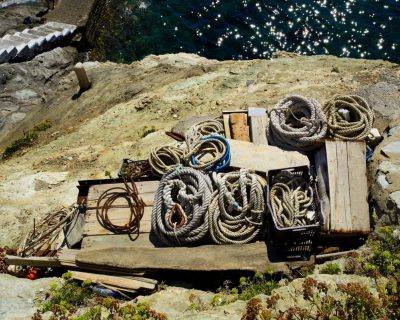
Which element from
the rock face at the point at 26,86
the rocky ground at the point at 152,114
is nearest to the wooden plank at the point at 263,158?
the rocky ground at the point at 152,114

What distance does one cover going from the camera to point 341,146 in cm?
814

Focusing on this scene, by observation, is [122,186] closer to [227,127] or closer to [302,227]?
[227,127]

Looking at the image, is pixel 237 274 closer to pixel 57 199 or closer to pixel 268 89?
pixel 57 199

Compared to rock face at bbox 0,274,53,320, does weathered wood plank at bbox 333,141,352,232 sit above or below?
above

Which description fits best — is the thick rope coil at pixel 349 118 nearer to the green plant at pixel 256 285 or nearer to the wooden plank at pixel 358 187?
the wooden plank at pixel 358 187

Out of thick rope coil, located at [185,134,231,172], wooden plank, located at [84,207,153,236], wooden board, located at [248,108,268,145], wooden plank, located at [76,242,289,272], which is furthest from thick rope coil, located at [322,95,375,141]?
wooden plank, located at [84,207,153,236]

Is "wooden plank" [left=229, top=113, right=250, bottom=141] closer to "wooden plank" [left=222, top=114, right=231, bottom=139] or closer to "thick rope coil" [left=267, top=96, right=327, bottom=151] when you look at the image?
"wooden plank" [left=222, top=114, right=231, bottom=139]

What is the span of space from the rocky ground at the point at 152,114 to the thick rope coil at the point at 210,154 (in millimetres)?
2251

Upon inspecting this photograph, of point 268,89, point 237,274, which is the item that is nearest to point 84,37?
point 268,89

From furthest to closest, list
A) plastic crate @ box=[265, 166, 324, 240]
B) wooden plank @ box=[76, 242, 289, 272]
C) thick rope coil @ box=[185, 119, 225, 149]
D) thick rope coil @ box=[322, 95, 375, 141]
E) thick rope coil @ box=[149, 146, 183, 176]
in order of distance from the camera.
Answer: thick rope coil @ box=[185, 119, 225, 149] → thick rope coil @ box=[149, 146, 183, 176] → thick rope coil @ box=[322, 95, 375, 141] → wooden plank @ box=[76, 242, 289, 272] → plastic crate @ box=[265, 166, 324, 240]

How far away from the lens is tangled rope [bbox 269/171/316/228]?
742 centimetres

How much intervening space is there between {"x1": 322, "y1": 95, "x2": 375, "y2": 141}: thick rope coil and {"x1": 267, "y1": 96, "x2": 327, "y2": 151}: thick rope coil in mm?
228

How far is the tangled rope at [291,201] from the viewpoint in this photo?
7422 millimetres

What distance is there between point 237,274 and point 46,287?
3.19 metres
